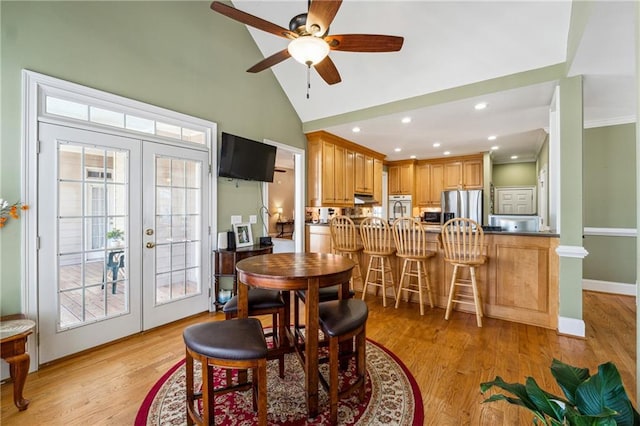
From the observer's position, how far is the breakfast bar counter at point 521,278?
2922mm

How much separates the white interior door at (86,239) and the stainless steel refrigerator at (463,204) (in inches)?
217

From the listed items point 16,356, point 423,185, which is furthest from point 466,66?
point 16,356

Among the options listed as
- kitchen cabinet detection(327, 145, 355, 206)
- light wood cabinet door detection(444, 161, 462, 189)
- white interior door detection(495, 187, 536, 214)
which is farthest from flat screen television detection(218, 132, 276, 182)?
white interior door detection(495, 187, 536, 214)

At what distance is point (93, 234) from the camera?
2.50m

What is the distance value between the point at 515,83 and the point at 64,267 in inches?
182

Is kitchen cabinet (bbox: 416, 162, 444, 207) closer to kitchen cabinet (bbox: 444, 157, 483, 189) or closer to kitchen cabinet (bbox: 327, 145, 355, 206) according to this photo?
kitchen cabinet (bbox: 444, 157, 483, 189)

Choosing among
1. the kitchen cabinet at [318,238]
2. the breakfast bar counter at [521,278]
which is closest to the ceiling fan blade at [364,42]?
the breakfast bar counter at [521,278]

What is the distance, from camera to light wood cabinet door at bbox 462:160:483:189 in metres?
6.23

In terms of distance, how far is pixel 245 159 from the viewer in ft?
11.8

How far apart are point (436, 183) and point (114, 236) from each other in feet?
20.9

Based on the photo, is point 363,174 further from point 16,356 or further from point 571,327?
point 16,356

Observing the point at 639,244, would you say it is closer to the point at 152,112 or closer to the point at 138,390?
the point at 138,390

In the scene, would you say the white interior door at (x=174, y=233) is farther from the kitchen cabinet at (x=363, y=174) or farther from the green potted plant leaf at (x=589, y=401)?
the kitchen cabinet at (x=363, y=174)

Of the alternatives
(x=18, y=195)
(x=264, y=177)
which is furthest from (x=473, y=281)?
(x=18, y=195)
